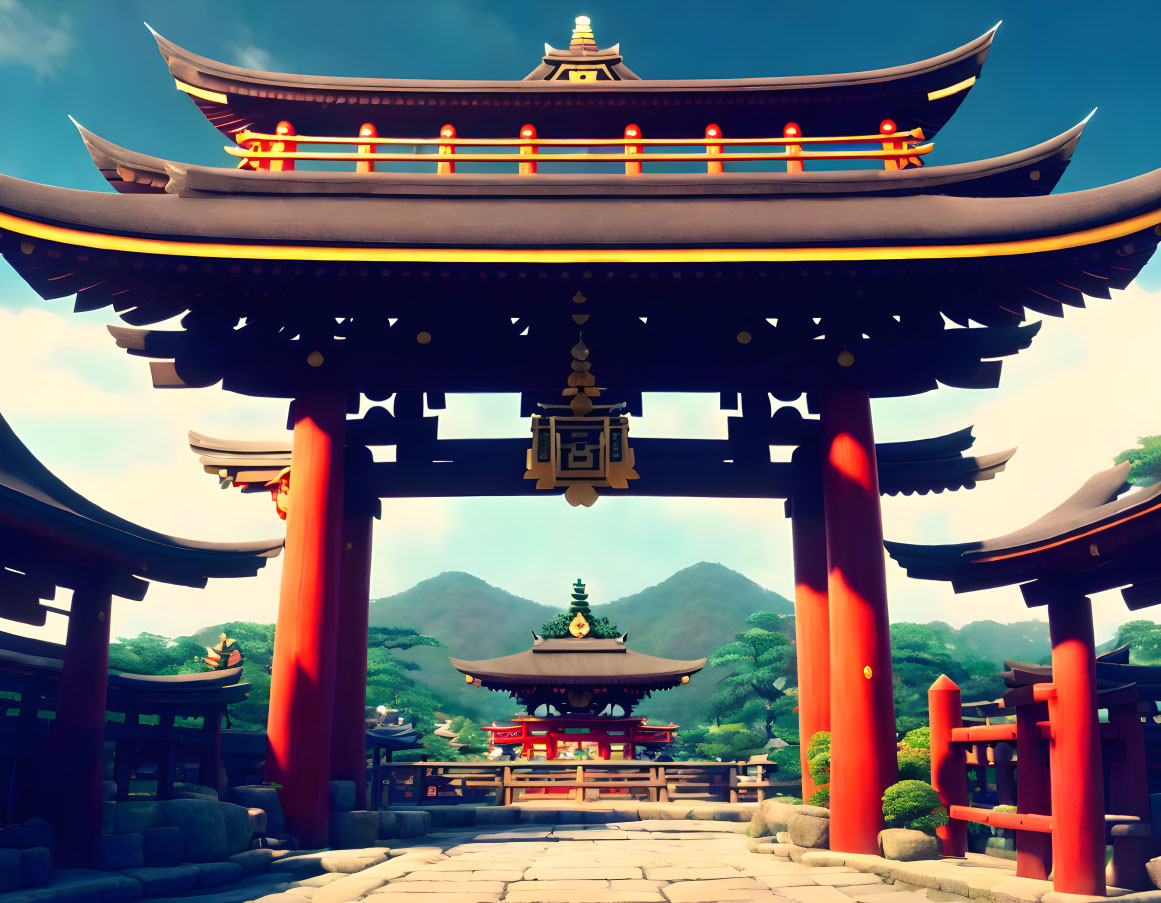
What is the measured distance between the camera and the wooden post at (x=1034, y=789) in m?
7.58

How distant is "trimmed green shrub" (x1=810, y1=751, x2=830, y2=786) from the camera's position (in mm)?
11742

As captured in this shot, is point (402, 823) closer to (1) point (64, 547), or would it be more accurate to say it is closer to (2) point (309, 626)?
(2) point (309, 626)

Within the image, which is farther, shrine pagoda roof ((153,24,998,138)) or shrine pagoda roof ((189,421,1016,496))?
shrine pagoda roof ((189,421,1016,496))

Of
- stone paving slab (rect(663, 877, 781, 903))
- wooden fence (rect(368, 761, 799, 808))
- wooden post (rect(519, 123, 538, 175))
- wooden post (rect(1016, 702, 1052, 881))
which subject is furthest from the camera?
wooden fence (rect(368, 761, 799, 808))

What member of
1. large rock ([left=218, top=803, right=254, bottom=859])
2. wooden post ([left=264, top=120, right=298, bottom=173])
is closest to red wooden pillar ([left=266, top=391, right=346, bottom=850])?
large rock ([left=218, top=803, right=254, bottom=859])

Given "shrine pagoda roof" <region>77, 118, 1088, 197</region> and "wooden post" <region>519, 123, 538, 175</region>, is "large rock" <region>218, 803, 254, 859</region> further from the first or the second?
"wooden post" <region>519, 123, 538, 175</region>

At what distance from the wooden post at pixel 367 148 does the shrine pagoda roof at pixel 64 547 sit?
5752 millimetres

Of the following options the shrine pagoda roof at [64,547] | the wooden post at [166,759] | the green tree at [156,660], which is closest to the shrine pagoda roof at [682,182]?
the shrine pagoda roof at [64,547]

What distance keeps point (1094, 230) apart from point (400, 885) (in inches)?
365

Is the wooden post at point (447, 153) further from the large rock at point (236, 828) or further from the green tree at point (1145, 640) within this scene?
the green tree at point (1145, 640)

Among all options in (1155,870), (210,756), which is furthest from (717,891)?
(210,756)

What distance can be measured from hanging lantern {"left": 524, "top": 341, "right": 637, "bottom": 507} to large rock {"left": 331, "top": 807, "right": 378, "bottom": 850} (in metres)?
4.63

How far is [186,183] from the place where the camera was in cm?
1059

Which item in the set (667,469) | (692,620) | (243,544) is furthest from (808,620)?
(692,620)
